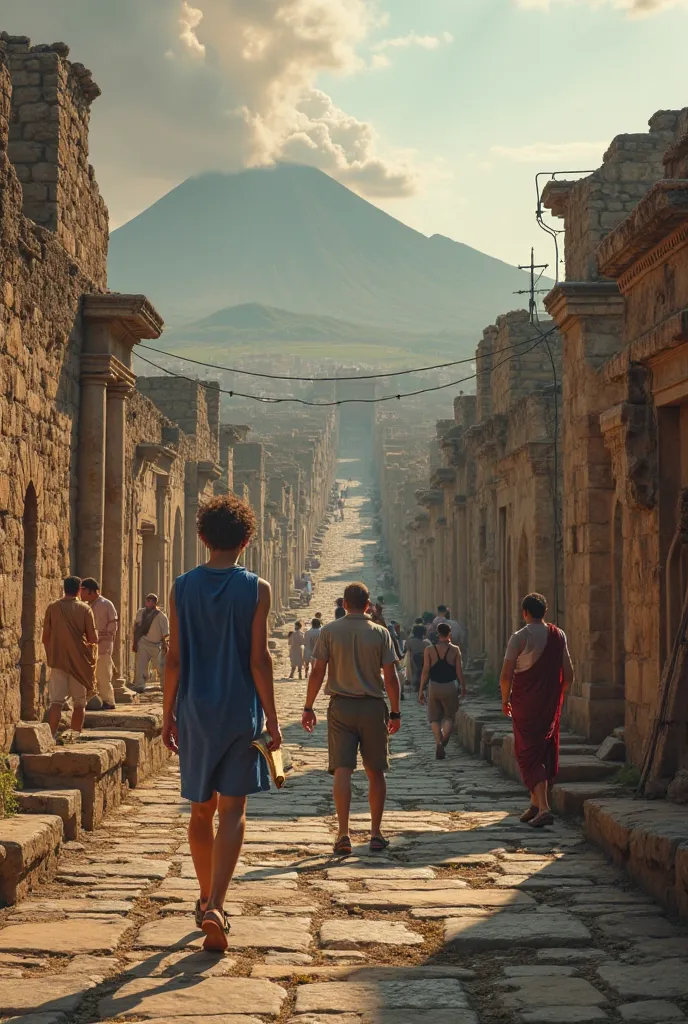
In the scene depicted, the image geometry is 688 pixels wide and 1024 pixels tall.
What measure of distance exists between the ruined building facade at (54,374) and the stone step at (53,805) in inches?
32.9

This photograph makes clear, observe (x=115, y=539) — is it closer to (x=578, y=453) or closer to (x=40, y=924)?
(x=578, y=453)

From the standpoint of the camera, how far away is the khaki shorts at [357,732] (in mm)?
8359

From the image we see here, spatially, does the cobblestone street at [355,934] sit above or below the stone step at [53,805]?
below

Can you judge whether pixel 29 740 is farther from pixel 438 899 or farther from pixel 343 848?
pixel 438 899

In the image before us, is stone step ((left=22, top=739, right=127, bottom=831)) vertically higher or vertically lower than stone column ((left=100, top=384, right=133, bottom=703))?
lower

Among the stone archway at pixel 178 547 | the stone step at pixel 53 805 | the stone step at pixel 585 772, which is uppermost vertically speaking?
the stone archway at pixel 178 547

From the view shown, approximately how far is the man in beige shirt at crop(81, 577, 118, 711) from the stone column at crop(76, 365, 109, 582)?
439 mm

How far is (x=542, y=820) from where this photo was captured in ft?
30.1

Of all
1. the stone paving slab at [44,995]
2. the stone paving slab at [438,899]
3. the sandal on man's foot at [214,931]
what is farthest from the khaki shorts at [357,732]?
the stone paving slab at [44,995]

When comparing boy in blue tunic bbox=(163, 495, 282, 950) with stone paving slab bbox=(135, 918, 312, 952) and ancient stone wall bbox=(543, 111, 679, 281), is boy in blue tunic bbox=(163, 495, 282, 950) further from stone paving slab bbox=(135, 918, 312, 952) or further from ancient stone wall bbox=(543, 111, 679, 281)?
ancient stone wall bbox=(543, 111, 679, 281)

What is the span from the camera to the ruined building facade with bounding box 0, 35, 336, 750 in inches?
359

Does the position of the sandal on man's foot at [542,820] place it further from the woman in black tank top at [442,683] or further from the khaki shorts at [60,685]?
the woman in black tank top at [442,683]

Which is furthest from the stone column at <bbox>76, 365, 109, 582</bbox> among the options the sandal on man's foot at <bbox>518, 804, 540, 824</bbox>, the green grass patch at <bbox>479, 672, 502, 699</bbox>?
the green grass patch at <bbox>479, 672, 502, 699</bbox>

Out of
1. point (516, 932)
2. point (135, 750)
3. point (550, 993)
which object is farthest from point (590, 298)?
point (550, 993)
